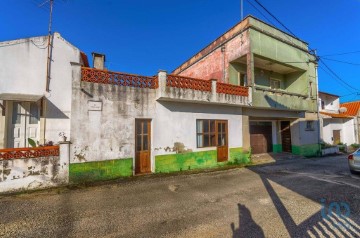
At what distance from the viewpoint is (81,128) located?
6.92 metres

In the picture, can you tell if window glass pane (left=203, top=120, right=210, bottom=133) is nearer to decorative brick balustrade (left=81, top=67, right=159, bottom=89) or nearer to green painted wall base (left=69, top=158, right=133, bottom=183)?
decorative brick balustrade (left=81, top=67, right=159, bottom=89)

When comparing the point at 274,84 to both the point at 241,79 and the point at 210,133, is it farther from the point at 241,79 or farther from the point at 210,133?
the point at 210,133

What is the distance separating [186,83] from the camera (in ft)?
29.4

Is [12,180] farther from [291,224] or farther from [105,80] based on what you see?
[291,224]

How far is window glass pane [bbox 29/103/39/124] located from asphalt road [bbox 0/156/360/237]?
312 centimetres

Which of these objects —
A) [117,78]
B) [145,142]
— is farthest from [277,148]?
[117,78]

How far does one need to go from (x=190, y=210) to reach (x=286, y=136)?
1295cm

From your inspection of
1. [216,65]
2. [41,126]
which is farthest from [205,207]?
[216,65]

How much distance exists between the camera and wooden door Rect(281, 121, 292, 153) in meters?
14.3

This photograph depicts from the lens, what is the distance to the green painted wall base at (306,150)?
13.6 meters

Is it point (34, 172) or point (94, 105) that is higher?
point (94, 105)

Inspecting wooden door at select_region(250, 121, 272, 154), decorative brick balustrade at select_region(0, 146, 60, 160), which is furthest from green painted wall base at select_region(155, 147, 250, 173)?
decorative brick balustrade at select_region(0, 146, 60, 160)

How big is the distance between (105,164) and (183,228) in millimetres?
4654

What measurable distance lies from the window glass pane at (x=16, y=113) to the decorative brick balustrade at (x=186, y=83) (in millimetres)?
6073
